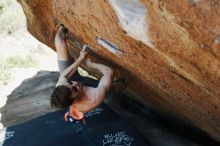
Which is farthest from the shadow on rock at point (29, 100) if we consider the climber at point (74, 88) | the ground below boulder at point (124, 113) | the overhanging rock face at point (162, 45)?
the climber at point (74, 88)

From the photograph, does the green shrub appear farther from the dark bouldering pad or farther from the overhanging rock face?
the overhanging rock face

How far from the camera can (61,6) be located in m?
4.59

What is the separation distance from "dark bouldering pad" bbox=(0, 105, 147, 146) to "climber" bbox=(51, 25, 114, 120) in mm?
491

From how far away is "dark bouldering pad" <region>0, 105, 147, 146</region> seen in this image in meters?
5.44

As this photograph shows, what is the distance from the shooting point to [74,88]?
439 centimetres

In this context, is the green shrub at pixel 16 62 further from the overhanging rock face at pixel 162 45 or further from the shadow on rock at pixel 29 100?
the overhanging rock face at pixel 162 45

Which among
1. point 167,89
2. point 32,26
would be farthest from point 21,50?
point 167,89

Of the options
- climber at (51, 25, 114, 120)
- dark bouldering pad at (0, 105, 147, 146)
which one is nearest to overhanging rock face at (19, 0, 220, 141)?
climber at (51, 25, 114, 120)

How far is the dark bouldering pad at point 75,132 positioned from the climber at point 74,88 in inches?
19.3

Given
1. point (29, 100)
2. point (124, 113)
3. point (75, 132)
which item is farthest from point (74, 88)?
point (29, 100)

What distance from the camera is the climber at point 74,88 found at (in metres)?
4.23

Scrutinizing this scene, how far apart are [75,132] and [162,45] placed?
2805 mm

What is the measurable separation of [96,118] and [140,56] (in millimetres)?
2261

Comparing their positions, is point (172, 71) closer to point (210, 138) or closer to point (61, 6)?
point (61, 6)
